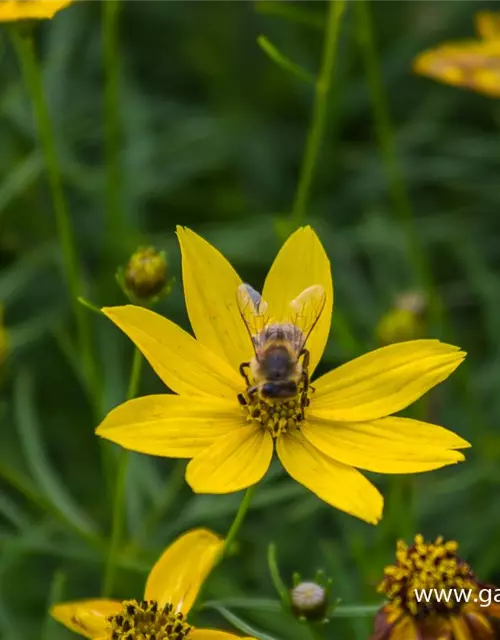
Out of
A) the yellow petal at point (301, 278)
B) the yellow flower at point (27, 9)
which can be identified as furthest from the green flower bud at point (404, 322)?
the yellow flower at point (27, 9)

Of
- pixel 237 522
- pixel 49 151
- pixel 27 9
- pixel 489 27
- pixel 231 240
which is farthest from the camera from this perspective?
pixel 231 240

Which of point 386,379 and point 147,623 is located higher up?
point 386,379

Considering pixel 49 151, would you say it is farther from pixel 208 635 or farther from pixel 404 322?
pixel 208 635

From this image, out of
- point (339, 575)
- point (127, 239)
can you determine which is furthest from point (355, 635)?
point (127, 239)

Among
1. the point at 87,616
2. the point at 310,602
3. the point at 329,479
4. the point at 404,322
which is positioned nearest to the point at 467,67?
the point at 404,322

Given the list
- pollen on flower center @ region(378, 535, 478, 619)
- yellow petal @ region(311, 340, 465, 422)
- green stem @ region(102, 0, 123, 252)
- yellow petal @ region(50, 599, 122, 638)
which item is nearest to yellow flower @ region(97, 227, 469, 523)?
yellow petal @ region(311, 340, 465, 422)

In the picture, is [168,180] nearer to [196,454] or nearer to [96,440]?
[96,440]

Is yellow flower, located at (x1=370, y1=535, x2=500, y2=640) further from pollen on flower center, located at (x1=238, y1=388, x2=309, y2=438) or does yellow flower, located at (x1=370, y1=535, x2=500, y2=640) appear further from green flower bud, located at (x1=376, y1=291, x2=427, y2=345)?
green flower bud, located at (x1=376, y1=291, x2=427, y2=345)
